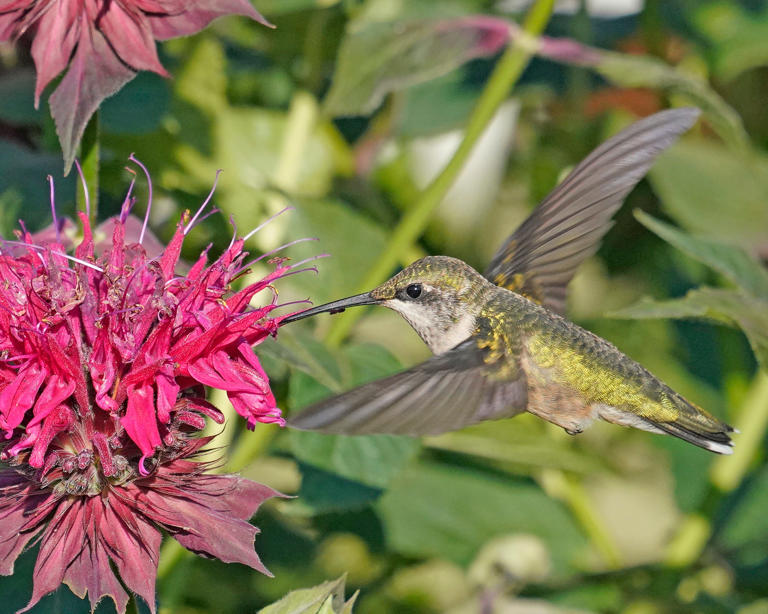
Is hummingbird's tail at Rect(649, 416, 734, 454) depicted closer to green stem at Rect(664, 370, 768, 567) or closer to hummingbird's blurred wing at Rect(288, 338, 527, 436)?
hummingbird's blurred wing at Rect(288, 338, 527, 436)

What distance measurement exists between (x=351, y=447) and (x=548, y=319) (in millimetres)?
226

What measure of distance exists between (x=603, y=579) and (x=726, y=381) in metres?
0.38

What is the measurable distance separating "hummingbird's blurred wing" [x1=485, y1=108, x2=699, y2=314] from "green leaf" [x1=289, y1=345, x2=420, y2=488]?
181 millimetres

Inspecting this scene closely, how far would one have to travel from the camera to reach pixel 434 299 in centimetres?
95

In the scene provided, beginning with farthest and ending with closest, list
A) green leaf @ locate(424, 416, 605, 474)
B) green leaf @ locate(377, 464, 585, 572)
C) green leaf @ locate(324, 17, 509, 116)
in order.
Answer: green leaf @ locate(377, 464, 585, 572) → green leaf @ locate(424, 416, 605, 474) → green leaf @ locate(324, 17, 509, 116)

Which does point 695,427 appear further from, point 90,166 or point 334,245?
point 90,166

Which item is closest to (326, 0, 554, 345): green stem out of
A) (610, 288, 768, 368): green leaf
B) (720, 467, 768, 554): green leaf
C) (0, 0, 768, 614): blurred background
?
(0, 0, 768, 614): blurred background

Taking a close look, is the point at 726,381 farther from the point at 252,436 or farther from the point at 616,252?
the point at 252,436

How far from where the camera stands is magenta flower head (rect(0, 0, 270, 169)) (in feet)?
2.71

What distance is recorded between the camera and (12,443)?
784 mm

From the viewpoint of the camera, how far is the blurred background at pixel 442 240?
3.56 ft

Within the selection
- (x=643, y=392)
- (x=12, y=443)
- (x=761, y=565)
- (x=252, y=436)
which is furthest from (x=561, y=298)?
(x=12, y=443)

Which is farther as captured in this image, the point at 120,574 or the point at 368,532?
the point at 368,532

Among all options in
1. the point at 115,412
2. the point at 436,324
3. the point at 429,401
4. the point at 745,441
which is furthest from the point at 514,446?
the point at 115,412
